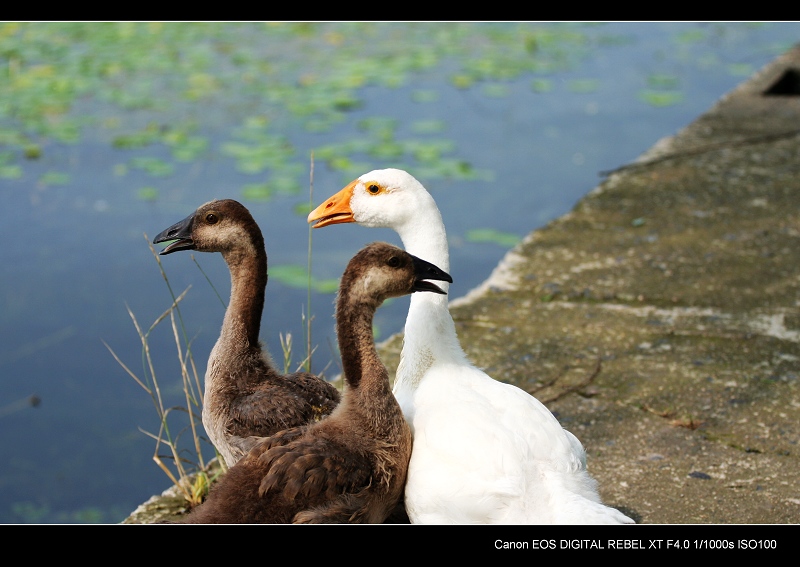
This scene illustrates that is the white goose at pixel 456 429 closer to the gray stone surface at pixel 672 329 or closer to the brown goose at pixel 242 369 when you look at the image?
the brown goose at pixel 242 369

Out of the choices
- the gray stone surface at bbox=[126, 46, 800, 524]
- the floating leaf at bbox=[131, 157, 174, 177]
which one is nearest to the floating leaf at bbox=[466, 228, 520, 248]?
the gray stone surface at bbox=[126, 46, 800, 524]

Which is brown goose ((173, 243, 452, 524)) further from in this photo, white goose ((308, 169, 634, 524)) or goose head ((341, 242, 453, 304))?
white goose ((308, 169, 634, 524))

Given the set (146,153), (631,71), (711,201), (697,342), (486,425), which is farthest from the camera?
(631,71)

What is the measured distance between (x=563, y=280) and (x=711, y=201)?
69.2 inches

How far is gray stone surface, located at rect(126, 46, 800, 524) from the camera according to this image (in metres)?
4.22

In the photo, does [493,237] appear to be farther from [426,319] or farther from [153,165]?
[426,319]

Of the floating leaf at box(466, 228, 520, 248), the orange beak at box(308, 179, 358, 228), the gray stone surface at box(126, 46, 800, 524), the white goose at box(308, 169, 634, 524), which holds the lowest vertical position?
the floating leaf at box(466, 228, 520, 248)

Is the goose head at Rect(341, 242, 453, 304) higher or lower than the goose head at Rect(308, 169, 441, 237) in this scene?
lower

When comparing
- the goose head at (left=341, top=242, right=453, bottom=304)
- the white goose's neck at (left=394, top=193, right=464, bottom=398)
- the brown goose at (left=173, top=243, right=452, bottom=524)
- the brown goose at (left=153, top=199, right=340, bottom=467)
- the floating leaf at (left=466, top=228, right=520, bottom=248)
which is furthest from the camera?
the floating leaf at (left=466, top=228, right=520, bottom=248)

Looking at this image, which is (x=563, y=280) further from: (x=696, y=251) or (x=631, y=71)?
(x=631, y=71)

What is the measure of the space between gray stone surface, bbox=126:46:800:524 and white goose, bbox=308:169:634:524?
0.69m

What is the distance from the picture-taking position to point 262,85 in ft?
36.2

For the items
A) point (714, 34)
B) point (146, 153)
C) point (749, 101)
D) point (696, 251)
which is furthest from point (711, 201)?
point (714, 34)

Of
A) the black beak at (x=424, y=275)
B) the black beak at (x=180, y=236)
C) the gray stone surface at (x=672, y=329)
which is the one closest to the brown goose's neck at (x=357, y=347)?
the black beak at (x=424, y=275)
